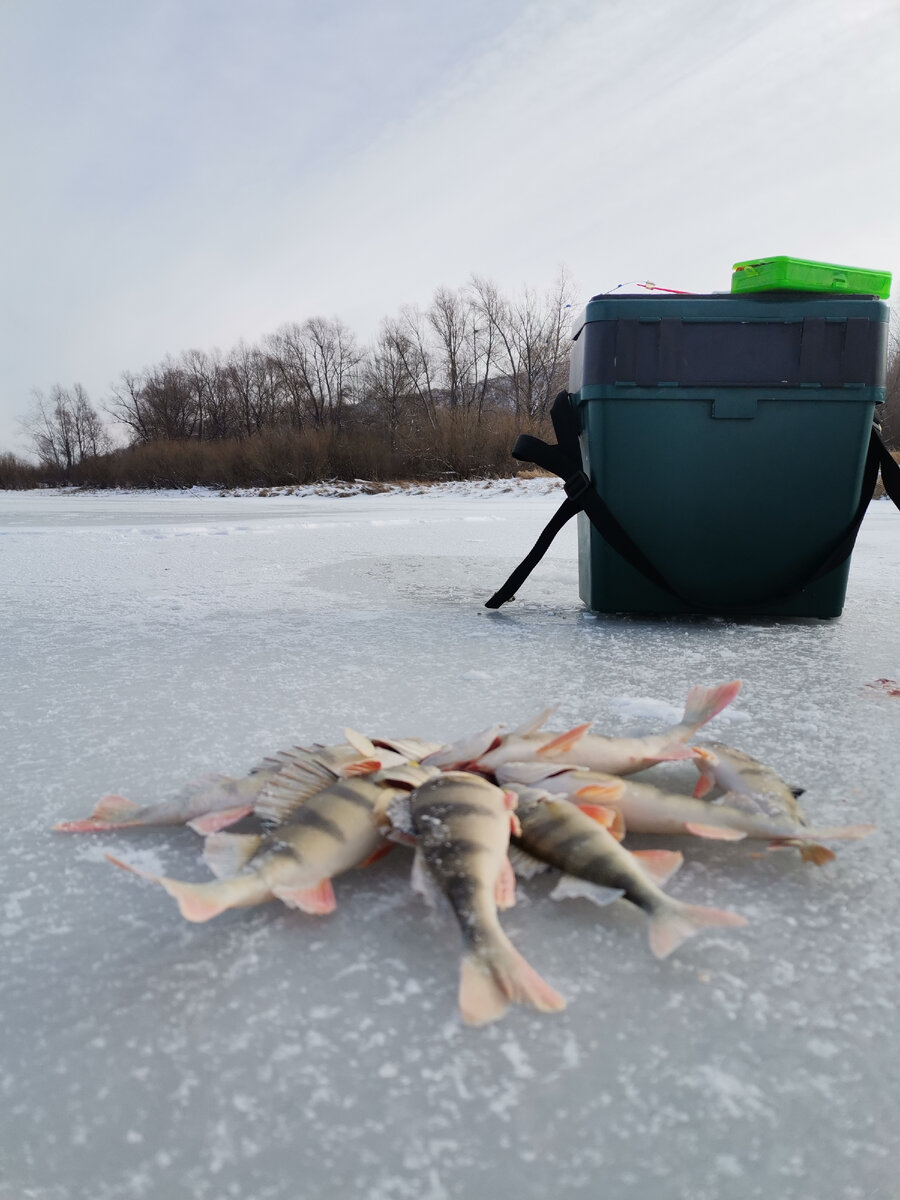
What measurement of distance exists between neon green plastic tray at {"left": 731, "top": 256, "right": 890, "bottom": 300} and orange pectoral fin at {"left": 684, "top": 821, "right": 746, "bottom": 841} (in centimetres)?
166

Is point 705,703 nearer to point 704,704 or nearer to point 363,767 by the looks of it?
point 704,704

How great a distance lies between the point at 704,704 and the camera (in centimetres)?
108

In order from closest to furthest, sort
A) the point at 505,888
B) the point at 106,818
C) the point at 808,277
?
the point at 505,888, the point at 106,818, the point at 808,277

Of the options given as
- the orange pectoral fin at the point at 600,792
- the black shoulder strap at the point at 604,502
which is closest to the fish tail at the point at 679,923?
the orange pectoral fin at the point at 600,792

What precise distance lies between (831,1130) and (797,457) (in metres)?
1.87

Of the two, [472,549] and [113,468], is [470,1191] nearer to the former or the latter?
[472,549]

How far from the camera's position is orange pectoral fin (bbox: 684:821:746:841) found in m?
0.83

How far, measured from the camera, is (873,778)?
1.08 m

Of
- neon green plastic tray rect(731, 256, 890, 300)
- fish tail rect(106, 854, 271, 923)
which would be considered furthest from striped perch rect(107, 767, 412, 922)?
neon green plastic tray rect(731, 256, 890, 300)

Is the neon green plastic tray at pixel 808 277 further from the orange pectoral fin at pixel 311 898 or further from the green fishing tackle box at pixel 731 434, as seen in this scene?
the orange pectoral fin at pixel 311 898

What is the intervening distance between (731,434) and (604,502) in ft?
1.27

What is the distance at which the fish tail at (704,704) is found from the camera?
3.49 feet

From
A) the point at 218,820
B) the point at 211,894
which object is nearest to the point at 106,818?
the point at 218,820

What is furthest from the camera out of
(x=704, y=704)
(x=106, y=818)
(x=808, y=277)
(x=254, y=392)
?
(x=254, y=392)
